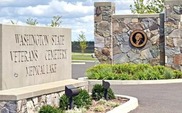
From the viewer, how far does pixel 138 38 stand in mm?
26141

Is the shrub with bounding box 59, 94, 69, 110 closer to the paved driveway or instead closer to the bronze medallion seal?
the paved driveway

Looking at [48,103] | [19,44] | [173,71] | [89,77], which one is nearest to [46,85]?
[48,103]

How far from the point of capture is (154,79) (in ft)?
76.2

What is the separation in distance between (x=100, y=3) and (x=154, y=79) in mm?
5658

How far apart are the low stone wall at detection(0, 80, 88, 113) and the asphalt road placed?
7.60 feet

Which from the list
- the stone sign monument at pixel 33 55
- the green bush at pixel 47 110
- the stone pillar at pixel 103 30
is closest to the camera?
the green bush at pixel 47 110

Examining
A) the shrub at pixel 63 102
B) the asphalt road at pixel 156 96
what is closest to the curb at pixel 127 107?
the asphalt road at pixel 156 96

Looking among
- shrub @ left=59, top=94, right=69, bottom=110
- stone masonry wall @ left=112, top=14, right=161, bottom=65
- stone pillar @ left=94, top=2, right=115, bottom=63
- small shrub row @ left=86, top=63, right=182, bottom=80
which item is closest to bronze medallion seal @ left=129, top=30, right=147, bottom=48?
stone masonry wall @ left=112, top=14, right=161, bottom=65

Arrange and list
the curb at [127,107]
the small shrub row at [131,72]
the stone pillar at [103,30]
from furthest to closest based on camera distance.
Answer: the stone pillar at [103,30], the small shrub row at [131,72], the curb at [127,107]

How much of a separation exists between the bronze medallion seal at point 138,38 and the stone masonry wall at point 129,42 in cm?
14

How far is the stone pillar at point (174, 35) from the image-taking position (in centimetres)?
2533

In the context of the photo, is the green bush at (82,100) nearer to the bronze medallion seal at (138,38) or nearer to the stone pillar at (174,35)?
the stone pillar at (174,35)

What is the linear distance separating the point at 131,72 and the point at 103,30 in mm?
3581

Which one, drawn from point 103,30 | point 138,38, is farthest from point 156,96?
point 103,30
